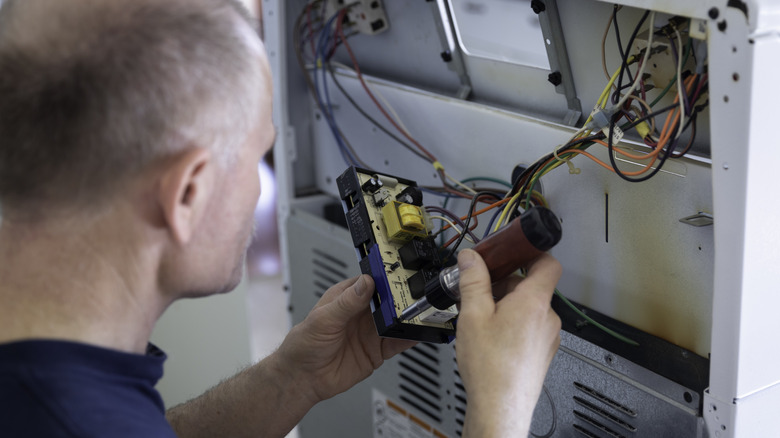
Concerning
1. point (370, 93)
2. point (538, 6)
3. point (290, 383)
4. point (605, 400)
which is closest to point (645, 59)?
point (538, 6)

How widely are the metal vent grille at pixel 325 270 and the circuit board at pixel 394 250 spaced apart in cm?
73

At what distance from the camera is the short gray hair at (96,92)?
0.88m

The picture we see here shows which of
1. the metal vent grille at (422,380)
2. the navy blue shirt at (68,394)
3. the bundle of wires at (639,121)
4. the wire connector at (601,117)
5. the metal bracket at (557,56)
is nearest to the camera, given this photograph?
the navy blue shirt at (68,394)

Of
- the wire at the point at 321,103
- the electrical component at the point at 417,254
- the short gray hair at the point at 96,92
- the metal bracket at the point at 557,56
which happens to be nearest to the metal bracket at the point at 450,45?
the metal bracket at the point at 557,56

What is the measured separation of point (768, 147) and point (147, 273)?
851 mm

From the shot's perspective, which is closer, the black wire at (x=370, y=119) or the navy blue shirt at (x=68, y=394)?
the navy blue shirt at (x=68, y=394)

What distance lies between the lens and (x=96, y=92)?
0.88 metres

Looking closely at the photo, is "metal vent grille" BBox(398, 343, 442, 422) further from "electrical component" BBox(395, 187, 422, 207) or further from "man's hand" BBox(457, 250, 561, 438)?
"man's hand" BBox(457, 250, 561, 438)

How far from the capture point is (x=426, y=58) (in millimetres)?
1890

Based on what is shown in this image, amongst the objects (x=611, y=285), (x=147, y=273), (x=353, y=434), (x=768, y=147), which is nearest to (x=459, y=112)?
(x=611, y=285)

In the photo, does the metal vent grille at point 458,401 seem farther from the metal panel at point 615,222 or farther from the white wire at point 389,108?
the white wire at point 389,108

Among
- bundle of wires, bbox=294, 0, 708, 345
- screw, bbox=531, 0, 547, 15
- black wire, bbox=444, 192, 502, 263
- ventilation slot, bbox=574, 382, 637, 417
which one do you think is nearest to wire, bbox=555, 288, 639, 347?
bundle of wires, bbox=294, 0, 708, 345

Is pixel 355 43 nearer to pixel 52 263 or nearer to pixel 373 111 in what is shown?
pixel 373 111

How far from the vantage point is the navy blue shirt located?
0.85 metres
